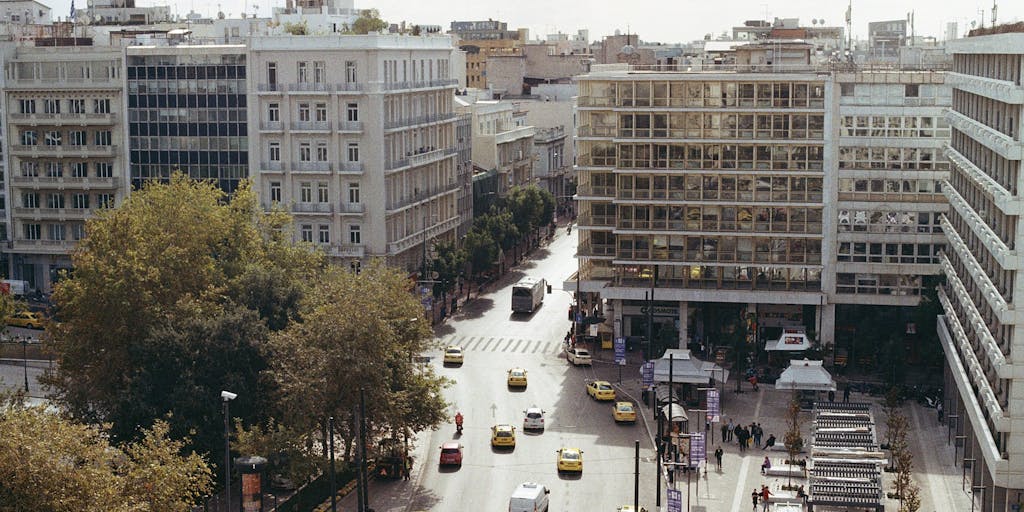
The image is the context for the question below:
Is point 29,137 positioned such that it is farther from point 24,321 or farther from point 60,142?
point 24,321

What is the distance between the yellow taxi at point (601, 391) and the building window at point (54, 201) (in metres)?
53.2

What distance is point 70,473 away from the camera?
5472cm

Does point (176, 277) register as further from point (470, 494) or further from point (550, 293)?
point (550, 293)

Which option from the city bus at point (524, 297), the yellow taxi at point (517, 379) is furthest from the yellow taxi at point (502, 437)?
the city bus at point (524, 297)

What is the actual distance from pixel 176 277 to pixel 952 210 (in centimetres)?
4340

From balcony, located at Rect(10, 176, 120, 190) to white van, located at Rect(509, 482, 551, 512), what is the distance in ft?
209

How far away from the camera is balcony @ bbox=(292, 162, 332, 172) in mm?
121562

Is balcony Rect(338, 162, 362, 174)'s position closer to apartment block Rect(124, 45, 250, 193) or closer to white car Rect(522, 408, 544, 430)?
apartment block Rect(124, 45, 250, 193)

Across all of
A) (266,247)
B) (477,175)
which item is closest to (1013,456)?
(266,247)

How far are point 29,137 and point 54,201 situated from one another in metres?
5.61

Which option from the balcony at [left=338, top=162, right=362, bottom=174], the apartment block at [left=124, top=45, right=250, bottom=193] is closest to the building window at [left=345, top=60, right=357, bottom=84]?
the balcony at [left=338, top=162, right=362, bottom=174]

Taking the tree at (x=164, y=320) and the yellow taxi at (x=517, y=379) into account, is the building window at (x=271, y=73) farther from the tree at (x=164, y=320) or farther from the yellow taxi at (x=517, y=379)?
the yellow taxi at (x=517, y=379)

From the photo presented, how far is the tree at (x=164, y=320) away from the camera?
7931 centimetres

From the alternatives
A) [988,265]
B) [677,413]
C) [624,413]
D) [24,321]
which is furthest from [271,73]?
[988,265]
